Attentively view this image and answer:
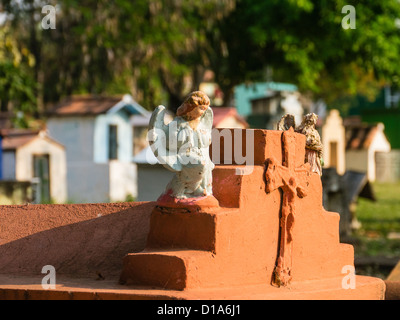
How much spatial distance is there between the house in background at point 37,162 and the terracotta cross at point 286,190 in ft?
48.3

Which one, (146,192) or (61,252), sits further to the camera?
(146,192)

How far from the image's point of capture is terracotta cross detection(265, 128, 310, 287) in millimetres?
6246

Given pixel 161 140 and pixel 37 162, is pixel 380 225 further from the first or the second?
pixel 161 140

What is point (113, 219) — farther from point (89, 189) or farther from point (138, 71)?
point (138, 71)

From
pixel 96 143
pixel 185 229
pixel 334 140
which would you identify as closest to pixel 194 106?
pixel 185 229

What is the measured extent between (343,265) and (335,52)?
18196 millimetres

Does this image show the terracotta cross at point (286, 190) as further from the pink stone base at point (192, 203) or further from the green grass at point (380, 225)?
the green grass at point (380, 225)

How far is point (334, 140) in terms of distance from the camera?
38594 millimetres

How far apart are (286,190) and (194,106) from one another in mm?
979

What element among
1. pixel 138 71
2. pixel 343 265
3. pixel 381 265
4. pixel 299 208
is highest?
pixel 138 71

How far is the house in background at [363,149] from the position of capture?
1587 inches
